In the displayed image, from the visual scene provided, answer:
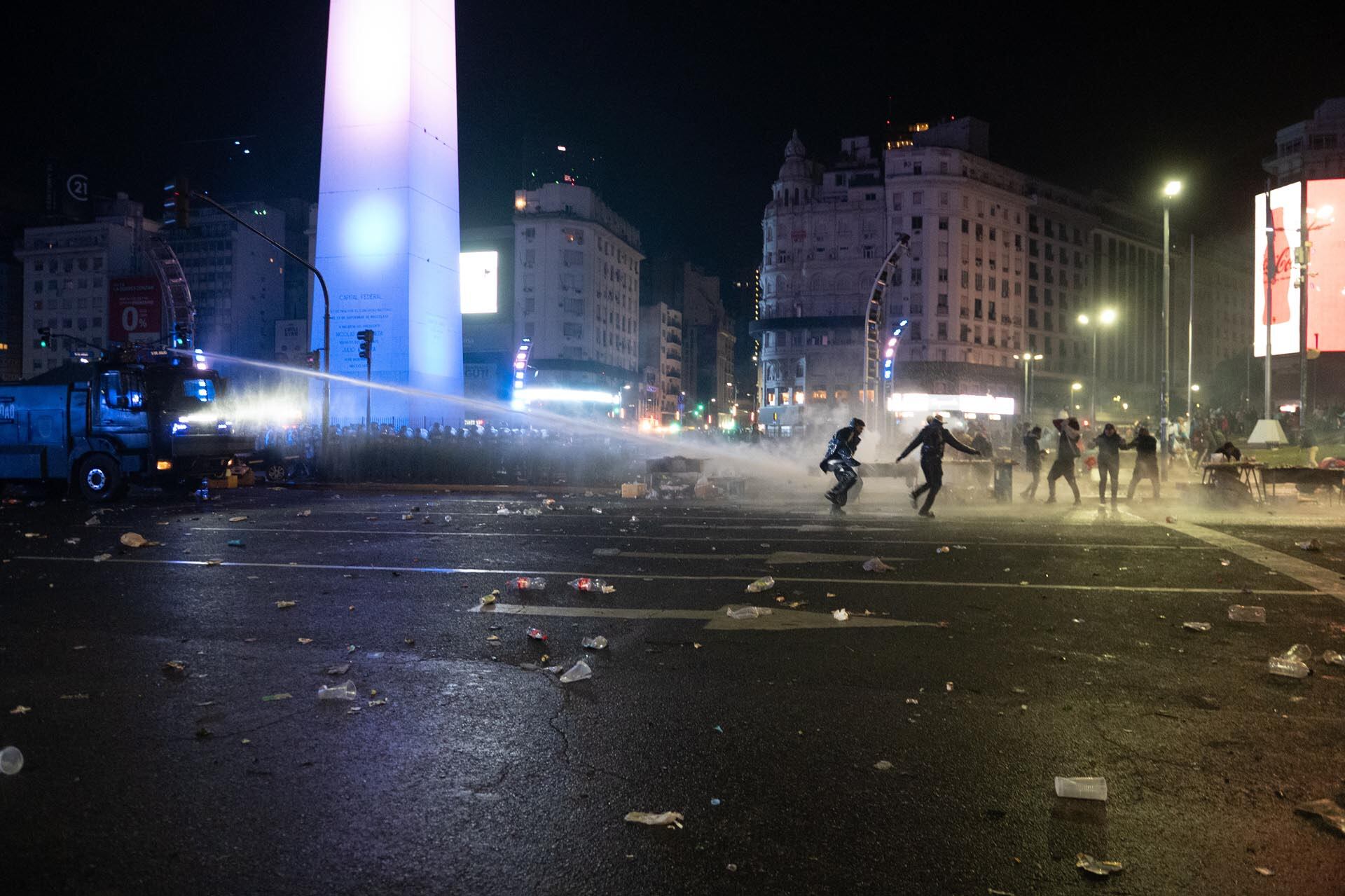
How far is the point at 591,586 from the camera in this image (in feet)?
26.4

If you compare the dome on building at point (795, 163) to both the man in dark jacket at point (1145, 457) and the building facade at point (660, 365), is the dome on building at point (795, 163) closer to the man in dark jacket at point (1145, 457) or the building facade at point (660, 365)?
the building facade at point (660, 365)

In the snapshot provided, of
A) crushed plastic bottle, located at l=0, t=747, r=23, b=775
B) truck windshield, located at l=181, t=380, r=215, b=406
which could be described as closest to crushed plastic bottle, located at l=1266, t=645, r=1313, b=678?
crushed plastic bottle, located at l=0, t=747, r=23, b=775

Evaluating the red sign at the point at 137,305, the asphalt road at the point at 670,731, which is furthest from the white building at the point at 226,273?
the asphalt road at the point at 670,731

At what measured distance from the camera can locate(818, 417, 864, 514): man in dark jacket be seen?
51.4 ft

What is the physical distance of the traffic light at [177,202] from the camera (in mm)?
19516

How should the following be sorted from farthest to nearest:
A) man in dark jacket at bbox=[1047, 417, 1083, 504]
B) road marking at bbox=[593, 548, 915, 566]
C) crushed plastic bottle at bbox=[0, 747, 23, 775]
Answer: man in dark jacket at bbox=[1047, 417, 1083, 504] → road marking at bbox=[593, 548, 915, 566] → crushed plastic bottle at bbox=[0, 747, 23, 775]

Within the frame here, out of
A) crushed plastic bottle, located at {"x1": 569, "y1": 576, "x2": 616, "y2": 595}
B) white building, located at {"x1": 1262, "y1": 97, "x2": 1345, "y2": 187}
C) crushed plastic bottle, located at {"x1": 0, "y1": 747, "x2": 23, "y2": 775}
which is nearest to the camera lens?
crushed plastic bottle, located at {"x1": 0, "y1": 747, "x2": 23, "y2": 775}

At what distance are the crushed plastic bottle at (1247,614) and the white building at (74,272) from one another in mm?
128239

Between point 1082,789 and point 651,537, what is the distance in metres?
8.84

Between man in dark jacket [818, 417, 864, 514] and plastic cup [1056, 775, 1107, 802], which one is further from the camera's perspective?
man in dark jacket [818, 417, 864, 514]

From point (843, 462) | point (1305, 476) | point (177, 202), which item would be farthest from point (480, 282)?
point (1305, 476)

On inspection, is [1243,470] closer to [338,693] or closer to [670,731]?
[670,731]

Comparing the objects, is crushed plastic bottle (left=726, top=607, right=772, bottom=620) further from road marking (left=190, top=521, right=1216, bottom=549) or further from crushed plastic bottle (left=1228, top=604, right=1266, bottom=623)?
crushed plastic bottle (left=1228, top=604, right=1266, bottom=623)

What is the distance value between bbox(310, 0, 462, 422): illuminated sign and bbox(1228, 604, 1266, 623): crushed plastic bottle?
107ft
